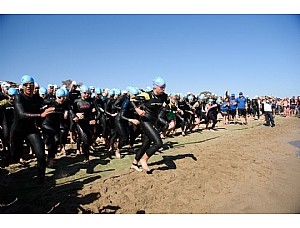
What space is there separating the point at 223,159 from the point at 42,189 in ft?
13.8

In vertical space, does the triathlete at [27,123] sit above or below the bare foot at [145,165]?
above

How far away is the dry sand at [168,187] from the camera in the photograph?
3879 millimetres

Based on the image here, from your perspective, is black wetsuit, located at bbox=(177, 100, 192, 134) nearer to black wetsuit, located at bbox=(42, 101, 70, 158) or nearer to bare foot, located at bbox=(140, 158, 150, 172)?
bare foot, located at bbox=(140, 158, 150, 172)

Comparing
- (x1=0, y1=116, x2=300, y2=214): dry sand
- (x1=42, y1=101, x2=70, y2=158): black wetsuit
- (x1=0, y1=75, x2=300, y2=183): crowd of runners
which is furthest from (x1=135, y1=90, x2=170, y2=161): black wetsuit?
(x1=42, y1=101, x2=70, y2=158): black wetsuit

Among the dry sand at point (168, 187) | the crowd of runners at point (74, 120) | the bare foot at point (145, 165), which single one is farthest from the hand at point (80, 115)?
the bare foot at point (145, 165)

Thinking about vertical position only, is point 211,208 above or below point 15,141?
below

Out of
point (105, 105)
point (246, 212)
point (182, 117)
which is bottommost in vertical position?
point (246, 212)

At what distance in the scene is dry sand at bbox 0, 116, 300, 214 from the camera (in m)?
3.88

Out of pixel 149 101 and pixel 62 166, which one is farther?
pixel 62 166

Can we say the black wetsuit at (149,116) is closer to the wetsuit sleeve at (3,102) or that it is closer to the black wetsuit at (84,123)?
the black wetsuit at (84,123)

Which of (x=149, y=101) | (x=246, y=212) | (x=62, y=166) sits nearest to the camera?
(x=246, y=212)

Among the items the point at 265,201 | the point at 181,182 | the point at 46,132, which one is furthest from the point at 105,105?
the point at 265,201

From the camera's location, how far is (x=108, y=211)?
149 inches

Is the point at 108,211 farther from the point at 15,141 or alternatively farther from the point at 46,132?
the point at 46,132
